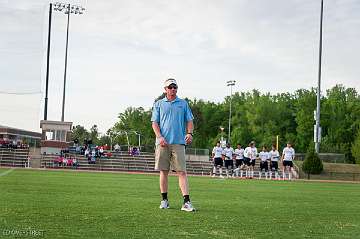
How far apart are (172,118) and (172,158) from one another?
60 cm

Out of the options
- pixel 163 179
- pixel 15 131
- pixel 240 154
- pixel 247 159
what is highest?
pixel 15 131

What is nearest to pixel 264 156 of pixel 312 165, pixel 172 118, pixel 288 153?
pixel 288 153

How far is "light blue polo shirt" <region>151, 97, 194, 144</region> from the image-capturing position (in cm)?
870

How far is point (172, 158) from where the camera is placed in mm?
8672

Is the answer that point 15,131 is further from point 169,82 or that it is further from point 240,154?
point 169,82

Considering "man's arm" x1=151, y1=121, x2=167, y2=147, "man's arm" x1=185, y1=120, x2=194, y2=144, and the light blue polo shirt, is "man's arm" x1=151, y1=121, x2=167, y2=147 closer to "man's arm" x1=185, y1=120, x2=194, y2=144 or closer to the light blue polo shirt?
the light blue polo shirt

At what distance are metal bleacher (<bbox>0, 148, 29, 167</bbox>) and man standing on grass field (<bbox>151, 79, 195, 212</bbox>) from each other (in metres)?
37.9

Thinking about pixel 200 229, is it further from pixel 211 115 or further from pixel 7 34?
pixel 211 115

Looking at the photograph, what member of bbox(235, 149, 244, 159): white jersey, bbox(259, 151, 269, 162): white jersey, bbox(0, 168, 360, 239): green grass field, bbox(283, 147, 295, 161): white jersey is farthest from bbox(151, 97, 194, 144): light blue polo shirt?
→ bbox(259, 151, 269, 162): white jersey

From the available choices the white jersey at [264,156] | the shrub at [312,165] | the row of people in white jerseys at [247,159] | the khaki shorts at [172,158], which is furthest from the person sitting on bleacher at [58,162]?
the khaki shorts at [172,158]

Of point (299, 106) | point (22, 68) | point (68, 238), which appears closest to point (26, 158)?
point (22, 68)

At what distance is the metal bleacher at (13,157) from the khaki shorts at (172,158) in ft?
125

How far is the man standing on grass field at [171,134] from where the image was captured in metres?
8.59

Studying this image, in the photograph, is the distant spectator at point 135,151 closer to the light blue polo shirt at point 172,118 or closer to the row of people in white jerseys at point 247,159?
the row of people in white jerseys at point 247,159
